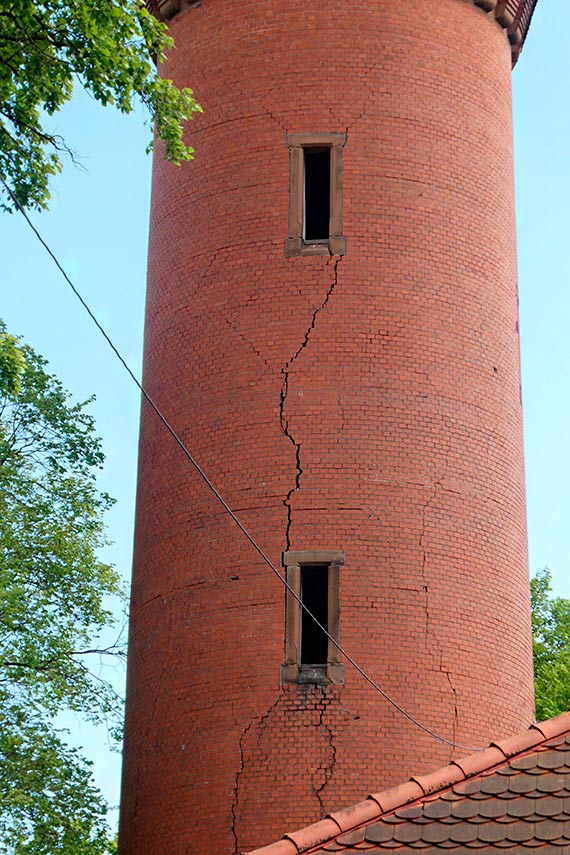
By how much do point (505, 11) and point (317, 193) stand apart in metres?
3.56

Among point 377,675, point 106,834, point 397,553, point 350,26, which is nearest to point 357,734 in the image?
point 377,675

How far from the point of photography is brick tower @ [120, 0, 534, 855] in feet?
58.7

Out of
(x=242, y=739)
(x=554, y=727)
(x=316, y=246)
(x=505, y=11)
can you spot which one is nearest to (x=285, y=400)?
(x=316, y=246)

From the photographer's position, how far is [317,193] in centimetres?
2059

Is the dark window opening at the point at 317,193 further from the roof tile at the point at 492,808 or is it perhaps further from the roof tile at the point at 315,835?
the roof tile at the point at 492,808

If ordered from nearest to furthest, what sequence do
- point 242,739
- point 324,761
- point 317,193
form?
point 324,761
point 242,739
point 317,193

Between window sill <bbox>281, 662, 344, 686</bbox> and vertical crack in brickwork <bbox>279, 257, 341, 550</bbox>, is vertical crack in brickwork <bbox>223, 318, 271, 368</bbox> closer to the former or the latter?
vertical crack in brickwork <bbox>279, 257, 341, 550</bbox>

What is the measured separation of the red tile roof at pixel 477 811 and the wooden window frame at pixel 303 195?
29.1 ft

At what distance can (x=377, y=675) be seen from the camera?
1784cm

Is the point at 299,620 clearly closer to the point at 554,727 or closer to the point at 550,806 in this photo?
the point at 554,727

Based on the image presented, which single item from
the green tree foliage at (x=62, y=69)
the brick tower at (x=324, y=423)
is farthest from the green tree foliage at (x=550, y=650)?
the green tree foliage at (x=62, y=69)

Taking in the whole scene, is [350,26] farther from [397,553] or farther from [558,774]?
[558,774]

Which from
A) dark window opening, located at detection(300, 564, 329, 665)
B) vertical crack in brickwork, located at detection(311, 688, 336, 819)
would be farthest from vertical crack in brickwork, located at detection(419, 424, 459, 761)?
vertical crack in brickwork, located at detection(311, 688, 336, 819)

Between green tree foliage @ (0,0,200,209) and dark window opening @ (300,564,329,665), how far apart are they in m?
5.04
